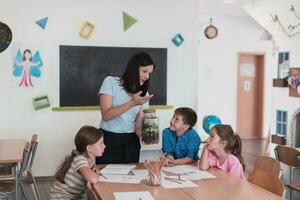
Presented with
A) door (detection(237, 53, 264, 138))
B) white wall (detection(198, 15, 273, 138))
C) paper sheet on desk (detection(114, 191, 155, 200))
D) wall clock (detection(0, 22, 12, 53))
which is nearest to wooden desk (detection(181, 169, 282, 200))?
paper sheet on desk (detection(114, 191, 155, 200))

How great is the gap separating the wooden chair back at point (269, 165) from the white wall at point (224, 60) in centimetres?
543

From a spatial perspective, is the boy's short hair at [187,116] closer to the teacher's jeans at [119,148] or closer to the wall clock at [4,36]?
the teacher's jeans at [119,148]

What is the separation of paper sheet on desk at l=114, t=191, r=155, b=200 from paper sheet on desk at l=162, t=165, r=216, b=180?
0.43 m

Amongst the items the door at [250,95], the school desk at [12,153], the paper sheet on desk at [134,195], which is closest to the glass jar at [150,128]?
the paper sheet on desk at [134,195]

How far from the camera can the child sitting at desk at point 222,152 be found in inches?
106

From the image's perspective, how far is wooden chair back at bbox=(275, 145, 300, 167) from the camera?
3.46 meters

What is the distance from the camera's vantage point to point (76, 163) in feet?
8.14

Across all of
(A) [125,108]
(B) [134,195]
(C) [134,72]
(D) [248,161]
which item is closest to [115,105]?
(A) [125,108]

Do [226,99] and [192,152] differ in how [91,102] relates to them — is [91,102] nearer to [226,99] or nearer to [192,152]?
[192,152]

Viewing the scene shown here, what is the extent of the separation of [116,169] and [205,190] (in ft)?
2.24

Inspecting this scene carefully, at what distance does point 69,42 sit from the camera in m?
5.02

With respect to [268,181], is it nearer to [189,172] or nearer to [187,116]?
[189,172]

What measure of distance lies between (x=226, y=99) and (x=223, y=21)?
1614 millimetres

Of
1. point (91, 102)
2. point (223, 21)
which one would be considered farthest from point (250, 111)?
point (91, 102)
